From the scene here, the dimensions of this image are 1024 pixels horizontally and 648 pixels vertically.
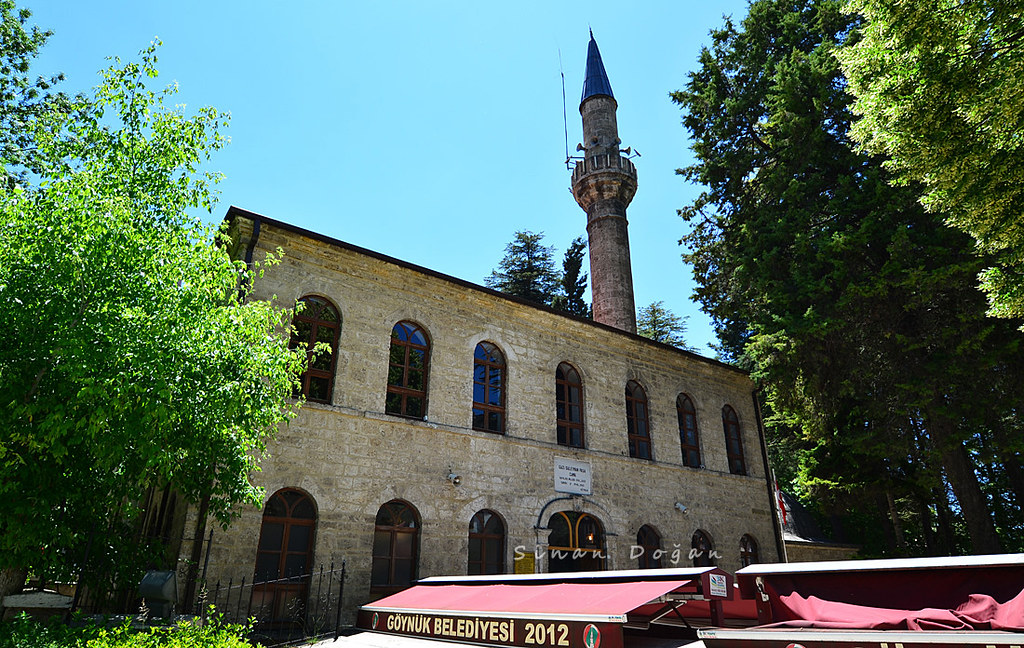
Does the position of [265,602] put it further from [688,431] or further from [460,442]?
[688,431]

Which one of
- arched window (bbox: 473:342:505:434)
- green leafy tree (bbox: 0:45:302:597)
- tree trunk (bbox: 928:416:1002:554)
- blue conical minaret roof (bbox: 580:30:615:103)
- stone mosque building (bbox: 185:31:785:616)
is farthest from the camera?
blue conical minaret roof (bbox: 580:30:615:103)

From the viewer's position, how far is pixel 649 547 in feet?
44.3

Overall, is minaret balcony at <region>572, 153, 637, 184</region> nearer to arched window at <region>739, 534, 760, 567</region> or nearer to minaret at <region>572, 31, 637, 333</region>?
minaret at <region>572, 31, 637, 333</region>

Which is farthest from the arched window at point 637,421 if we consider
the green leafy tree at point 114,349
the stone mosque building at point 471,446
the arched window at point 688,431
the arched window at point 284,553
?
the green leafy tree at point 114,349

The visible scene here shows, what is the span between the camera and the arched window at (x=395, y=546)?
10.1 metres

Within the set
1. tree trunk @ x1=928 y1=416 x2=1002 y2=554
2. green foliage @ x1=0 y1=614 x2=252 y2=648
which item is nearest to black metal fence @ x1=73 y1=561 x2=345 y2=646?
green foliage @ x1=0 y1=614 x2=252 y2=648

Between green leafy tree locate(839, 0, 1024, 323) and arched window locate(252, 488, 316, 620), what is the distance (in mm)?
9945

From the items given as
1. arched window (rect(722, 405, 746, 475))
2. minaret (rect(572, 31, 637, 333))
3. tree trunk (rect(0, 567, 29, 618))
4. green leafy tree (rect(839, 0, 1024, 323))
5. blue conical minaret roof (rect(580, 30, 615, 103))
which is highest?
blue conical minaret roof (rect(580, 30, 615, 103))

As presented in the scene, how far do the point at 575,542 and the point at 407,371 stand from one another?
4898 mm

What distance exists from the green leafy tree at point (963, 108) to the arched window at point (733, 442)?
919 cm

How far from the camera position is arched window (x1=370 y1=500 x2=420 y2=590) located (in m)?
10.1

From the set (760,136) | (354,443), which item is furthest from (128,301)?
(760,136)

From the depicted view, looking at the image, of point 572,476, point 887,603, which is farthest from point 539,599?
point 572,476

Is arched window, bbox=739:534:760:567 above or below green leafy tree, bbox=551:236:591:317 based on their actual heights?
below
